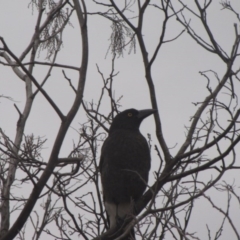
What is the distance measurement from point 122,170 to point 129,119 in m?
0.80

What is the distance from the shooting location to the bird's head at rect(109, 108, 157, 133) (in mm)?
6844

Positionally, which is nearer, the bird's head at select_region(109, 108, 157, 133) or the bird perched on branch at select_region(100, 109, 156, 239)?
the bird perched on branch at select_region(100, 109, 156, 239)

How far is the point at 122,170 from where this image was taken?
6371 millimetres

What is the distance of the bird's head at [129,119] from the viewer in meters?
6.84

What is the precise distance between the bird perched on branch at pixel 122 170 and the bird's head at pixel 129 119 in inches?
5.1

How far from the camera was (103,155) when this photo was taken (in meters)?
6.58

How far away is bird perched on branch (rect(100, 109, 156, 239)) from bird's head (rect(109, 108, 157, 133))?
0.13 meters

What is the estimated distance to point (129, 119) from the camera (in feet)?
22.8

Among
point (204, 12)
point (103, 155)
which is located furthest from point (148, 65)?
point (103, 155)

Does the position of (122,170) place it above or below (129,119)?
below

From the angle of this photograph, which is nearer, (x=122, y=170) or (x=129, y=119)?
(x=122, y=170)

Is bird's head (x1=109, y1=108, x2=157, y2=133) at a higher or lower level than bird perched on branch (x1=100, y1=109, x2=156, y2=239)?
higher

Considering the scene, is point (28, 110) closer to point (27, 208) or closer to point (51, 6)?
point (51, 6)

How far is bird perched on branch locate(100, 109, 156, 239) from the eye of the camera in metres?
6.35
